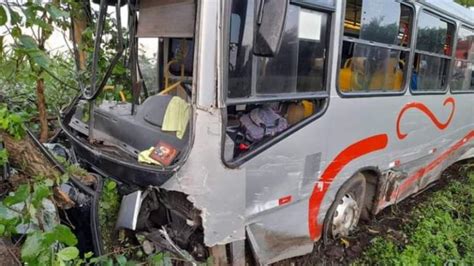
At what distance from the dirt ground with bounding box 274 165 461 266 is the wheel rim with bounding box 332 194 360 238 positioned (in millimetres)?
110

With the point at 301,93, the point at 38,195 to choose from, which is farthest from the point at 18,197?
the point at 301,93

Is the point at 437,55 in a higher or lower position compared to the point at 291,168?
higher

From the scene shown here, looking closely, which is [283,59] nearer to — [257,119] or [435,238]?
[257,119]

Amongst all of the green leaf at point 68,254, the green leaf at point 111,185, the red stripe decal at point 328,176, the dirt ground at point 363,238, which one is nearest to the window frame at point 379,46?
the red stripe decal at point 328,176

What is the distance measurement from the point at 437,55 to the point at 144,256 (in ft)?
12.4

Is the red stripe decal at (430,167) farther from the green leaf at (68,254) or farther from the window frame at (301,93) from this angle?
the green leaf at (68,254)

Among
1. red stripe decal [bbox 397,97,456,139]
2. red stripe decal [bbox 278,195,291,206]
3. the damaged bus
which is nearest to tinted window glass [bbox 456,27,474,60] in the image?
red stripe decal [bbox 397,97,456,139]

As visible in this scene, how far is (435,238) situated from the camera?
12.5ft

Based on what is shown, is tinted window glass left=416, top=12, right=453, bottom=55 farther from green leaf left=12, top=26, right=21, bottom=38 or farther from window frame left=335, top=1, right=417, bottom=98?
green leaf left=12, top=26, right=21, bottom=38

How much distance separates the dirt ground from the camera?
3477 mm

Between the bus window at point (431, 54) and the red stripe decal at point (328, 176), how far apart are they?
109 centimetres

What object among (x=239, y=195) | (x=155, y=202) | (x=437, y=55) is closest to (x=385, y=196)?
(x=437, y=55)

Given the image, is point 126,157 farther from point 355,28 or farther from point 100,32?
point 355,28

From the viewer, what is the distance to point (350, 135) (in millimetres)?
3223
